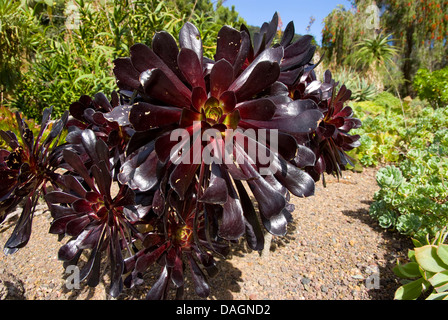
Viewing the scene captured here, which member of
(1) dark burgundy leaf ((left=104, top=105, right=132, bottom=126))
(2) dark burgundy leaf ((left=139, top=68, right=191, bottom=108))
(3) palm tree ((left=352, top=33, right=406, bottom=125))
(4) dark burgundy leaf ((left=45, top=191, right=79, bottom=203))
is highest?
(3) palm tree ((left=352, top=33, right=406, bottom=125))

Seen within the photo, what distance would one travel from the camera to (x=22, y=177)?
2.77 feet

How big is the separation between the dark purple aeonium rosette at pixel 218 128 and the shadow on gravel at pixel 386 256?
54.8 inches

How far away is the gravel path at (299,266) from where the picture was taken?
1.65 m

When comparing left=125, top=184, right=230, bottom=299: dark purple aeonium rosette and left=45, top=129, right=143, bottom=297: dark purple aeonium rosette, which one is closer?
left=45, top=129, right=143, bottom=297: dark purple aeonium rosette

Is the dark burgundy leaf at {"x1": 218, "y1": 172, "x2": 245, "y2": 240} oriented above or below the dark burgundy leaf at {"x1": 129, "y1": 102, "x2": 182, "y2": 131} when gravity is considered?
below

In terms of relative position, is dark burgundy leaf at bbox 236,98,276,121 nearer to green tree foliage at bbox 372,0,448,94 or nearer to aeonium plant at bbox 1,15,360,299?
aeonium plant at bbox 1,15,360,299

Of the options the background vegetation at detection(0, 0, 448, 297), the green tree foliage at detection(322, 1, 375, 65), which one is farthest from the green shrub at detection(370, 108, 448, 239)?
the green tree foliage at detection(322, 1, 375, 65)

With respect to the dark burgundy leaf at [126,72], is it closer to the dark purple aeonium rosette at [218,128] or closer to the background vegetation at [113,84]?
the dark purple aeonium rosette at [218,128]

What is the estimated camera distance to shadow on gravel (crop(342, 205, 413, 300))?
167cm

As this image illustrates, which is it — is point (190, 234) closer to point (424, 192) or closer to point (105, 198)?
point (105, 198)

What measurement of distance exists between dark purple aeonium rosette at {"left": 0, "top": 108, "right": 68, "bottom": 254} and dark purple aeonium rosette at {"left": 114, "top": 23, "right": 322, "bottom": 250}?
0.39 meters

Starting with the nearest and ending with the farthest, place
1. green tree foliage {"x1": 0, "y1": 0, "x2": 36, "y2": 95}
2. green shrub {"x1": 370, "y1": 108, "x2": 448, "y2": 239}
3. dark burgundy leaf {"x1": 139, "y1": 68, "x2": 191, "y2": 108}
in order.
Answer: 1. dark burgundy leaf {"x1": 139, "y1": 68, "x2": 191, "y2": 108}
2. green shrub {"x1": 370, "y1": 108, "x2": 448, "y2": 239}
3. green tree foliage {"x1": 0, "y1": 0, "x2": 36, "y2": 95}

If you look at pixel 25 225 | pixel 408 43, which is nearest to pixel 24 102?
pixel 25 225

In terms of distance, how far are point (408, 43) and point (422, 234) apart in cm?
1564
